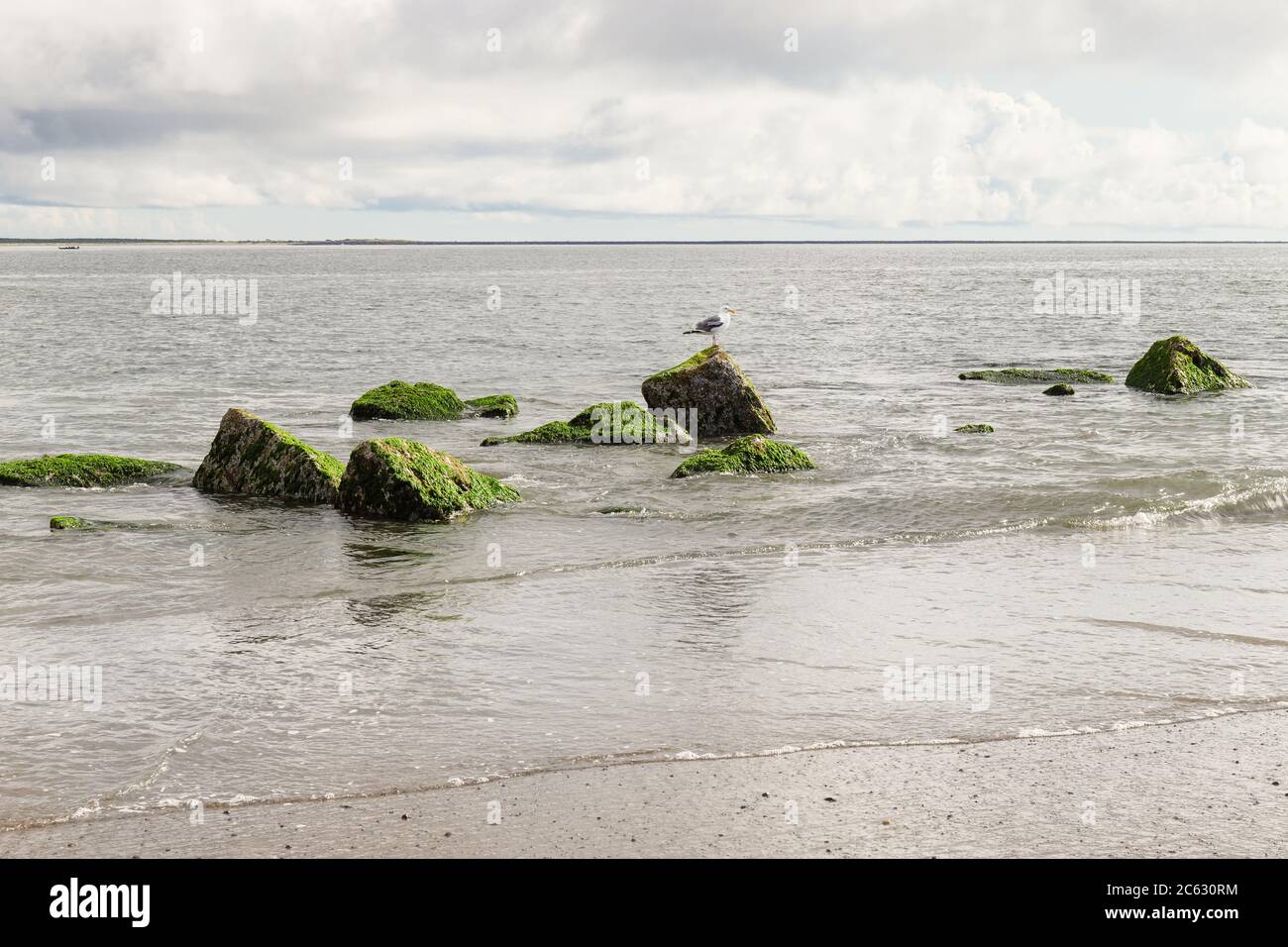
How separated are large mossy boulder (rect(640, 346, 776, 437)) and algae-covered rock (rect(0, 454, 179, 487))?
29.1ft

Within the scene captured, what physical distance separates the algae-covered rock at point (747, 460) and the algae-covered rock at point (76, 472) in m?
7.91

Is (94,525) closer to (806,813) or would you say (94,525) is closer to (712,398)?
(806,813)

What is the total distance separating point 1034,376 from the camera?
30203 millimetres

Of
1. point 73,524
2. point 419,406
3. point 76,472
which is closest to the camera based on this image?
point 73,524

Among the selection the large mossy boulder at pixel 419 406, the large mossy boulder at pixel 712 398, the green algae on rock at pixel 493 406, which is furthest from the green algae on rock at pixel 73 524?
the green algae on rock at pixel 493 406

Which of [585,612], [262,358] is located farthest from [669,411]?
[262,358]

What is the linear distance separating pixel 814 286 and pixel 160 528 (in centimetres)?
9795

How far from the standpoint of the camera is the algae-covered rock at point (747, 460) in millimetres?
16875

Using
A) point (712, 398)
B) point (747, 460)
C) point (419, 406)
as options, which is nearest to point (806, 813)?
point (747, 460)

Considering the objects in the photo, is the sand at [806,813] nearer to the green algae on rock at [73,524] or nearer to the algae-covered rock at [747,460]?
the green algae on rock at [73,524]

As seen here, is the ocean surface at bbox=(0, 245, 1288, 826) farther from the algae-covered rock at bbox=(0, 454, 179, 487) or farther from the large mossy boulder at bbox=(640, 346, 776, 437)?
the large mossy boulder at bbox=(640, 346, 776, 437)

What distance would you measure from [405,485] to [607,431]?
21.1 ft
